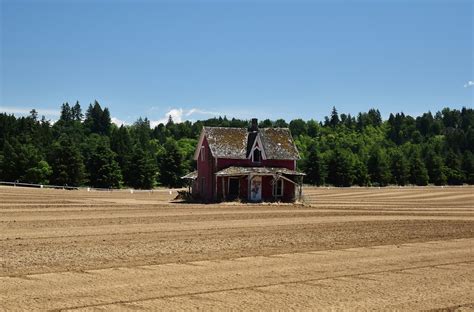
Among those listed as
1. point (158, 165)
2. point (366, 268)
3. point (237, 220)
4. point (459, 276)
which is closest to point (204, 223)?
point (237, 220)

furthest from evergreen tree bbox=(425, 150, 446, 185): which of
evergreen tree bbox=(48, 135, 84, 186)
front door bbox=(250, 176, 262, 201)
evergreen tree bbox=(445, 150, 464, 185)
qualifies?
front door bbox=(250, 176, 262, 201)

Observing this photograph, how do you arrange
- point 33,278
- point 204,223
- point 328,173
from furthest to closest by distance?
point 328,173 < point 204,223 < point 33,278

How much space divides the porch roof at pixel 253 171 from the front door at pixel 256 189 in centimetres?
97

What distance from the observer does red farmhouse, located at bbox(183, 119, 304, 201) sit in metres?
58.4

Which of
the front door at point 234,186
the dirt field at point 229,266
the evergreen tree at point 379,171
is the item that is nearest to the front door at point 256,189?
the front door at point 234,186

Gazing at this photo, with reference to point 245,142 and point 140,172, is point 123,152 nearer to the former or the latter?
point 140,172

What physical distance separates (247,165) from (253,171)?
9.93ft

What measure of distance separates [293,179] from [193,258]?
1661 inches

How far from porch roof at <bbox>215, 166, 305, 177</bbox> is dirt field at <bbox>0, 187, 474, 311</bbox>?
79.3ft

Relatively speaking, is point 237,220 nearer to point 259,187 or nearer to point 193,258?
point 193,258

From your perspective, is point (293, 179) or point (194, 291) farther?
point (293, 179)

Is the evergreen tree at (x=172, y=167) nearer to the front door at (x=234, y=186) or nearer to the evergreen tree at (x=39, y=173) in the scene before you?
the evergreen tree at (x=39, y=173)

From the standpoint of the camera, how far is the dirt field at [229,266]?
13.3 metres

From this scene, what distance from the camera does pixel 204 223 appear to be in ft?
109
